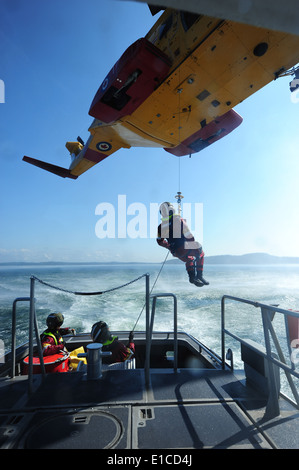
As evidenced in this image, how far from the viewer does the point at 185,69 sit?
113 inches

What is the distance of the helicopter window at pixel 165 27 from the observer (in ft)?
10.5

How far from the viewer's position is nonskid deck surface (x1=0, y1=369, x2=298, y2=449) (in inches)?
69.3

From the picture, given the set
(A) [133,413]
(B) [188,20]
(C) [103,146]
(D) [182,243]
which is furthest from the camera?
(C) [103,146]

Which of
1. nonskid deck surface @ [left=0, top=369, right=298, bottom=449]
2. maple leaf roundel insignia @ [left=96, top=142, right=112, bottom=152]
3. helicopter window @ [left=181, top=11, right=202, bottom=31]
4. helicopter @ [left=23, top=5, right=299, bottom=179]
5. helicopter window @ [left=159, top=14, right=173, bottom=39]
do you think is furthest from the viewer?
maple leaf roundel insignia @ [left=96, top=142, right=112, bottom=152]

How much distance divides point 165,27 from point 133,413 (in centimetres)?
487

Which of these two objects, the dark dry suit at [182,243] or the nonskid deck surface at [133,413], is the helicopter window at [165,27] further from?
the nonskid deck surface at [133,413]

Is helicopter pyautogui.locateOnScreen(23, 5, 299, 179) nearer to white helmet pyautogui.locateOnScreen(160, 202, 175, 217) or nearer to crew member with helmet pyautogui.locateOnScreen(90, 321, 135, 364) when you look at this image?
white helmet pyautogui.locateOnScreen(160, 202, 175, 217)

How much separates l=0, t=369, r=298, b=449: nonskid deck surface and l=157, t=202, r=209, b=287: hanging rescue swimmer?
7.15 feet

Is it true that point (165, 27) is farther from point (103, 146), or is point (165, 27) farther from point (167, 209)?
point (167, 209)

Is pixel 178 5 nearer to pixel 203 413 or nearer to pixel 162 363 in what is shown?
pixel 203 413

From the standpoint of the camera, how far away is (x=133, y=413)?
2.08m

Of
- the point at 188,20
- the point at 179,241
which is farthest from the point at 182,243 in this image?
the point at 188,20

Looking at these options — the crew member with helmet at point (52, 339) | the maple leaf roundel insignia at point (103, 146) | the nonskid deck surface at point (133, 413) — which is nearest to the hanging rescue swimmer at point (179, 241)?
the maple leaf roundel insignia at point (103, 146)

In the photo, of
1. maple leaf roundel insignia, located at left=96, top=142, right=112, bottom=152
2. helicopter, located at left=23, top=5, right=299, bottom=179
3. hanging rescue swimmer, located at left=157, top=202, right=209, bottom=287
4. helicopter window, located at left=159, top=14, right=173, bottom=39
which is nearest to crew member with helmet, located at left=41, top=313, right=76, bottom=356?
hanging rescue swimmer, located at left=157, top=202, right=209, bottom=287
